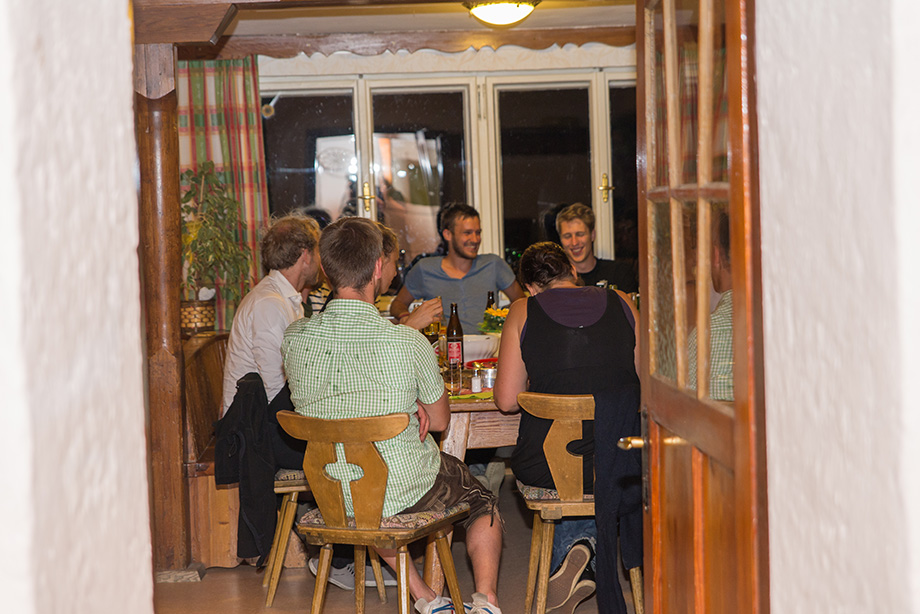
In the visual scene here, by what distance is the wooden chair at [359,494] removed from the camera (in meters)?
2.43

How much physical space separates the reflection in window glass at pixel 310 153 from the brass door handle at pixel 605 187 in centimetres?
159

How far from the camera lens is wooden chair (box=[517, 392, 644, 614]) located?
267cm

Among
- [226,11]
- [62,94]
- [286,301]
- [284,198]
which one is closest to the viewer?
[62,94]

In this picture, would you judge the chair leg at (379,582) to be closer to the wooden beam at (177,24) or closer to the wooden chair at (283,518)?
the wooden chair at (283,518)

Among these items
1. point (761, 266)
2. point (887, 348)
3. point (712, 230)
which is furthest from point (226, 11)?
point (887, 348)

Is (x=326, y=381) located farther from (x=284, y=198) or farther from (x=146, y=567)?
(x=284, y=198)

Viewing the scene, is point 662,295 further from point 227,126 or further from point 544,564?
point 227,126

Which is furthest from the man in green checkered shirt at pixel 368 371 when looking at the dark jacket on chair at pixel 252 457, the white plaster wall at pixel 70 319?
the white plaster wall at pixel 70 319

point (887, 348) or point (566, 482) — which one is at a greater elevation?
point (887, 348)

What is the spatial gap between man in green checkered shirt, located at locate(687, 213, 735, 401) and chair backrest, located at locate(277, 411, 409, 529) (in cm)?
111

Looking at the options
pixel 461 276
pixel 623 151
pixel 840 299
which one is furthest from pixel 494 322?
pixel 840 299

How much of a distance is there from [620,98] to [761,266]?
4.59 metres

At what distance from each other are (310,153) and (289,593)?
9.77ft

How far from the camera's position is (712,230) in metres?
1.42
